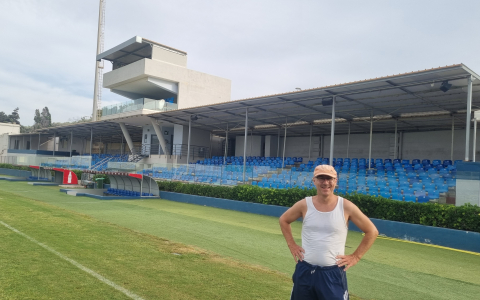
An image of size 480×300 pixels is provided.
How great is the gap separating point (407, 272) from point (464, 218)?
403 cm

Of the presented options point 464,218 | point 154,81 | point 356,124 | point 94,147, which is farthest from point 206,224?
point 94,147

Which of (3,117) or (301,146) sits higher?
(3,117)

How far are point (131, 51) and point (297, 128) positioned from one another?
18.4 m

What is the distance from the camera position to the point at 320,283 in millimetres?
2799

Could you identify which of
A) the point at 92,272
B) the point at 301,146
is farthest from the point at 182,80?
the point at 92,272

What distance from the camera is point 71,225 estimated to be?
9555 mm

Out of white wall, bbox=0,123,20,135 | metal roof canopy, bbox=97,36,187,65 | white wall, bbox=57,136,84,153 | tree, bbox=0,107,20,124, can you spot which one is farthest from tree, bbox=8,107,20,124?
metal roof canopy, bbox=97,36,187,65

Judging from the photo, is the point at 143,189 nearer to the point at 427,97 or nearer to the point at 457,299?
the point at 427,97

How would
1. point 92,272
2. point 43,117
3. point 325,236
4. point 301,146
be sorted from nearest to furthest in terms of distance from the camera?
point 325,236, point 92,272, point 301,146, point 43,117

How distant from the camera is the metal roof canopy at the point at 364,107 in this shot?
14.0m

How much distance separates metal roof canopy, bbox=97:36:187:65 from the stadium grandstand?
0.35 feet

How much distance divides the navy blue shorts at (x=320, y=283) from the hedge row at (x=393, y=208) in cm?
870

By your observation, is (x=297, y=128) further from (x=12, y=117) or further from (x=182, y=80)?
(x=12, y=117)

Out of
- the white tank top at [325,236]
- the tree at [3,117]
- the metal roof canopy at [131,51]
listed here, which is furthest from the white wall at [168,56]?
the tree at [3,117]
